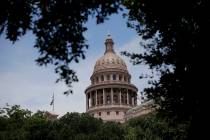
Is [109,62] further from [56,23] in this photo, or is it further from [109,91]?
[56,23]

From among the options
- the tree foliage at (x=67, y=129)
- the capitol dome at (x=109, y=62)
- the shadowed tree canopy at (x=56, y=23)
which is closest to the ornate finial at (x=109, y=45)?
the capitol dome at (x=109, y=62)

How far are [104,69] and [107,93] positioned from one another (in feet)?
25.3

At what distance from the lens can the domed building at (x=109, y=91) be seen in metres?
143

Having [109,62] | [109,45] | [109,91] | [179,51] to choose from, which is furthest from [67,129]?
[109,45]

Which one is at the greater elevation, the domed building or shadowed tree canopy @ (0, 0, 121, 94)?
the domed building

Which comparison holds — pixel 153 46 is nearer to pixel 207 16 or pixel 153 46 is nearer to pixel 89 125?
pixel 207 16

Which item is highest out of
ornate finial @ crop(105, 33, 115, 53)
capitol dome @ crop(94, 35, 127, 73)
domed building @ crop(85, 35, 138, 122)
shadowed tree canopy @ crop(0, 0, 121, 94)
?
ornate finial @ crop(105, 33, 115, 53)

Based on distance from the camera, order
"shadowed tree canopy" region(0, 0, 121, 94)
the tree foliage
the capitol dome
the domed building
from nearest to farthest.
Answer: "shadowed tree canopy" region(0, 0, 121, 94) < the tree foliage < the domed building < the capitol dome

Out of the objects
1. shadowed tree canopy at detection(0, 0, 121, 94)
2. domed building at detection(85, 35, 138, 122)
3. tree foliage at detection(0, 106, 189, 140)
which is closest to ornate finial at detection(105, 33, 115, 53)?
domed building at detection(85, 35, 138, 122)

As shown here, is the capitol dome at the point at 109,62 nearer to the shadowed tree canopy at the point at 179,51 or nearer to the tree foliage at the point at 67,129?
the tree foliage at the point at 67,129

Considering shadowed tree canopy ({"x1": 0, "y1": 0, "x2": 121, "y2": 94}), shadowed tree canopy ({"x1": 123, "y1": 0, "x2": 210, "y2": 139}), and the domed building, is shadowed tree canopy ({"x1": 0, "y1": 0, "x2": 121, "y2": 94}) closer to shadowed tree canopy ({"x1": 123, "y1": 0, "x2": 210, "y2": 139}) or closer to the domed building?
shadowed tree canopy ({"x1": 123, "y1": 0, "x2": 210, "y2": 139})

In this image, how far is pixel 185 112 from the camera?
2112cm

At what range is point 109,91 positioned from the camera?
146 metres

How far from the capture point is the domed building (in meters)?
143
